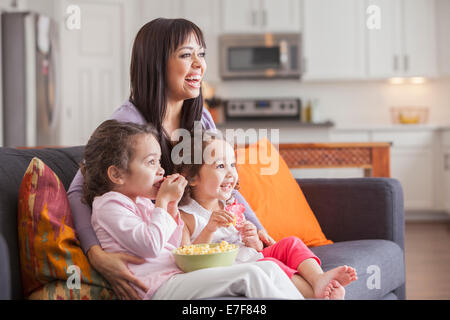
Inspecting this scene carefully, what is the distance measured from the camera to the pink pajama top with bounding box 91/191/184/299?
1.12 m

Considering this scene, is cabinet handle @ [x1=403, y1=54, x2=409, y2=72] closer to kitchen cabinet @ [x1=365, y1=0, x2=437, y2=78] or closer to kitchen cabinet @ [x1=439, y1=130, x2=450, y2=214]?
kitchen cabinet @ [x1=365, y1=0, x2=437, y2=78]

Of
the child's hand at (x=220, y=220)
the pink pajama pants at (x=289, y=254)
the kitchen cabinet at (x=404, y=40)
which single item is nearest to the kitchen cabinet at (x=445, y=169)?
the kitchen cabinet at (x=404, y=40)

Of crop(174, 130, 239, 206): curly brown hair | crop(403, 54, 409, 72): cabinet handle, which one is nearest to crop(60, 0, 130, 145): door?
crop(403, 54, 409, 72): cabinet handle

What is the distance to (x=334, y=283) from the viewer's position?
1.24 meters

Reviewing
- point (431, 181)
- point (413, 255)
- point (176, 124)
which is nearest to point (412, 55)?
point (431, 181)

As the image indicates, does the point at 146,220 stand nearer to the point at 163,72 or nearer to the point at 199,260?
the point at 199,260

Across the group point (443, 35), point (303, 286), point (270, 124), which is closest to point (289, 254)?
point (303, 286)

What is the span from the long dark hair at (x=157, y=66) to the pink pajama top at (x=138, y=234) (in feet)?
0.97

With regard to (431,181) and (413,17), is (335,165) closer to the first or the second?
(431,181)

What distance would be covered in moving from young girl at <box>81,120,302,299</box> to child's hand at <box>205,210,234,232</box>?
0.28 feet

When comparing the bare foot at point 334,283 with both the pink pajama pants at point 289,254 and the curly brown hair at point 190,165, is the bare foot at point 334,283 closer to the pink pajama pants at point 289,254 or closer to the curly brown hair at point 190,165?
the pink pajama pants at point 289,254

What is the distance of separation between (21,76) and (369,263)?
3461mm

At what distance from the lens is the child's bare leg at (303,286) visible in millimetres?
1285

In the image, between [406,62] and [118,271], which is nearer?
[118,271]
